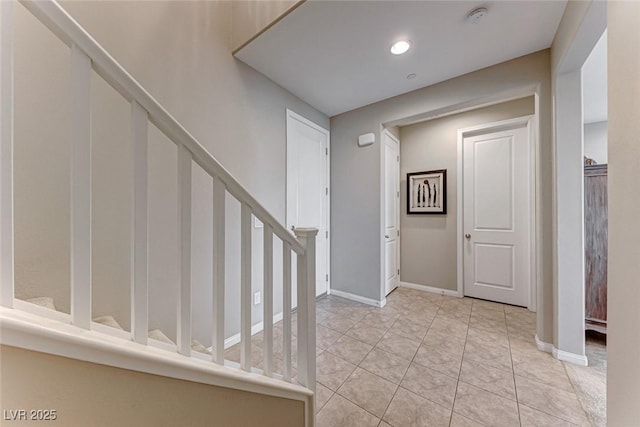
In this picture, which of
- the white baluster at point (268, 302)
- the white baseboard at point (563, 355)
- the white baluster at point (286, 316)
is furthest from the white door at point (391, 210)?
the white baluster at point (268, 302)

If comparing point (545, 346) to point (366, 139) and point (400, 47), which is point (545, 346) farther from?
point (400, 47)

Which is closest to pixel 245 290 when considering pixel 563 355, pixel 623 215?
pixel 623 215

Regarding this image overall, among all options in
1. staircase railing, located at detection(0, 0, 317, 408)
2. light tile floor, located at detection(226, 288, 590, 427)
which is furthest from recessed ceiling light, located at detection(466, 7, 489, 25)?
light tile floor, located at detection(226, 288, 590, 427)

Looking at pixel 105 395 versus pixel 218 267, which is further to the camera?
pixel 218 267

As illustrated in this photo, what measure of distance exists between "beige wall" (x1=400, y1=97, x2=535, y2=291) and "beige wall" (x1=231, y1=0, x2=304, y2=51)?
8.47 ft

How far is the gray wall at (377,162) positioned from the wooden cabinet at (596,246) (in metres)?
0.52

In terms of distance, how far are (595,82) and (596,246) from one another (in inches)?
72.7

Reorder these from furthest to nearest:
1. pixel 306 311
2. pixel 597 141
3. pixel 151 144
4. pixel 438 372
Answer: pixel 597 141
pixel 438 372
pixel 151 144
pixel 306 311

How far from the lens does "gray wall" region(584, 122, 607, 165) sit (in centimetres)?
339

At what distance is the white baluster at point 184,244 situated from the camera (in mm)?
805

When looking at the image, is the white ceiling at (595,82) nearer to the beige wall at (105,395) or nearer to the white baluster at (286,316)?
the white baluster at (286,316)

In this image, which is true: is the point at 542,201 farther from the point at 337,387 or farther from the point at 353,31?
the point at 337,387

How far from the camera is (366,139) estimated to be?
121 inches

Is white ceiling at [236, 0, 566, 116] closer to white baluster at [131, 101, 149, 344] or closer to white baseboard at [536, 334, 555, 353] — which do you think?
white baluster at [131, 101, 149, 344]
